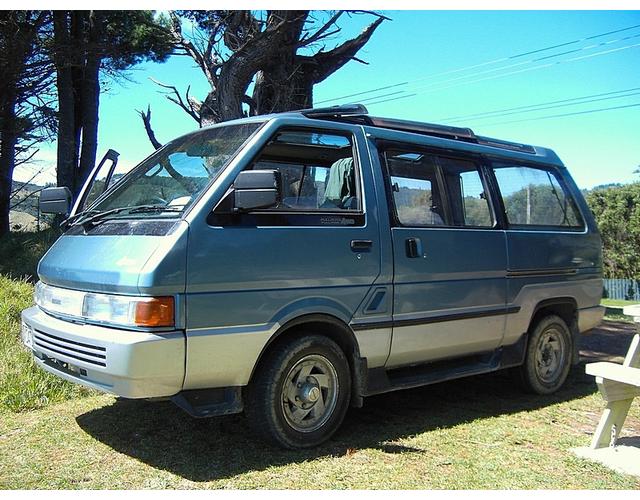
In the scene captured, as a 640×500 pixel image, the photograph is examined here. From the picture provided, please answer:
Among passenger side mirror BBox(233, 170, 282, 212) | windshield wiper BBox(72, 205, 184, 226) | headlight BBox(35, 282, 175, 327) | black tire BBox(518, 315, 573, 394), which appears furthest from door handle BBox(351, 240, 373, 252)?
black tire BBox(518, 315, 573, 394)

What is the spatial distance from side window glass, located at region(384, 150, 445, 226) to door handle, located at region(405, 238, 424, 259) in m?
0.14

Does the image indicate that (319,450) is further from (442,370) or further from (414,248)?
(414,248)

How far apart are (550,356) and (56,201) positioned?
4.72 m

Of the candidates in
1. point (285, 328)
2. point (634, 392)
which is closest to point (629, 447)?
point (634, 392)

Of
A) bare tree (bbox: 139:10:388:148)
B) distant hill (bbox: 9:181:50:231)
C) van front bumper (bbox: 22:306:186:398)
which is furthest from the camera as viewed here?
distant hill (bbox: 9:181:50:231)

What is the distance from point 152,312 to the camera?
339 centimetres

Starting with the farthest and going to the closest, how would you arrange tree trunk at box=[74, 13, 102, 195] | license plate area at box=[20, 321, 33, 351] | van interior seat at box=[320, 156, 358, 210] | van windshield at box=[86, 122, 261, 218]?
tree trunk at box=[74, 13, 102, 195] < van interior seat at box=[320, 156, 358, 210] < license plate area at box=[20, 321, 33, 351] < van windshield at box=[86, 122, 261, 218]

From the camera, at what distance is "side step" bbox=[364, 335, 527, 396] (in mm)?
4410

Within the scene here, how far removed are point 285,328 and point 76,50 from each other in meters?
10.6

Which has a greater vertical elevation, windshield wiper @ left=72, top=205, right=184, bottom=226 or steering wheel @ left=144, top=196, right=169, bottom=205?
steering wheel @ left=144, top=196, right=169, bottom=205

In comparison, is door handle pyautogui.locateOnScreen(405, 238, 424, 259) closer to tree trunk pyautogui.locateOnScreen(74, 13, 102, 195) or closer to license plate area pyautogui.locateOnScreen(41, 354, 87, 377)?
license plate area pyautogui.locateOnScreen(41, 354, 87, 377)

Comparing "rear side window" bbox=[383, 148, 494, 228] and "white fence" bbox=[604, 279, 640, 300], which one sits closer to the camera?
"rear side window" bbox=[383, 148, 494, 228]

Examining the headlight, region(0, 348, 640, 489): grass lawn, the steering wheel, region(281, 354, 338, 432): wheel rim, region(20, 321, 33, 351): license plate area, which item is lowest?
region(0, 348, 640, 489): grass lawn

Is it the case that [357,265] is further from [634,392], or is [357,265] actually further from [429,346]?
[634,392]
